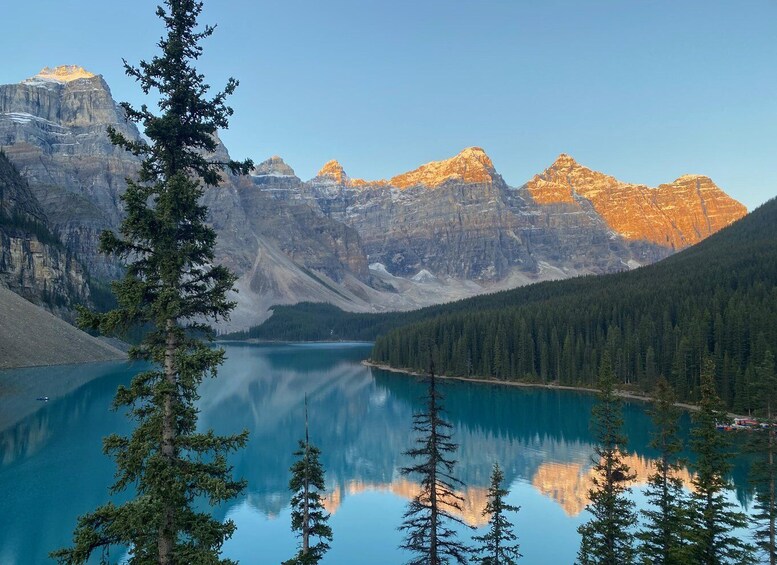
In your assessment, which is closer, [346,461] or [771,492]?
[771,492]

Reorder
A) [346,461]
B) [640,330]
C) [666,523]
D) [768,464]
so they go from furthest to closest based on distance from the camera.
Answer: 1. [640,330]
2. [346,461]
3. [768,464]
4. [666,523]

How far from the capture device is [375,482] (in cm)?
5644

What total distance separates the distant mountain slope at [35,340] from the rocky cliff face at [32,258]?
28.4 meters

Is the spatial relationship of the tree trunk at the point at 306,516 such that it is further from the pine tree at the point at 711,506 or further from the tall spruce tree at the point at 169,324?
the pine tree at the point at 711,506

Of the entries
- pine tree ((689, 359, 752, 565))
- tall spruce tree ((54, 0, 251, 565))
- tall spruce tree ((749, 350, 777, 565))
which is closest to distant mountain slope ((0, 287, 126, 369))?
tall spruce tree ((54, 0, 251, 565))

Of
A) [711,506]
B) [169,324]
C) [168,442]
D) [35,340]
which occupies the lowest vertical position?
[35,340]

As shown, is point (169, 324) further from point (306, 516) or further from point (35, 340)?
point (35, 340)

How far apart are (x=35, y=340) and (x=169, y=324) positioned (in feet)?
440

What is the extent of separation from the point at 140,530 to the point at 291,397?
347ft

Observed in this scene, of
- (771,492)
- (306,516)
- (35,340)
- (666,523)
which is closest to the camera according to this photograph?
(306,516)

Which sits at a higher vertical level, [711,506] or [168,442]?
[168,442]

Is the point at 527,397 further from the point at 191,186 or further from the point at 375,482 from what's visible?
the point at 191,186

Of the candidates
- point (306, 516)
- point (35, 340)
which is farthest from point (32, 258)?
point (306, 516)

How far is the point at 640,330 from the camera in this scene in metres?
109
